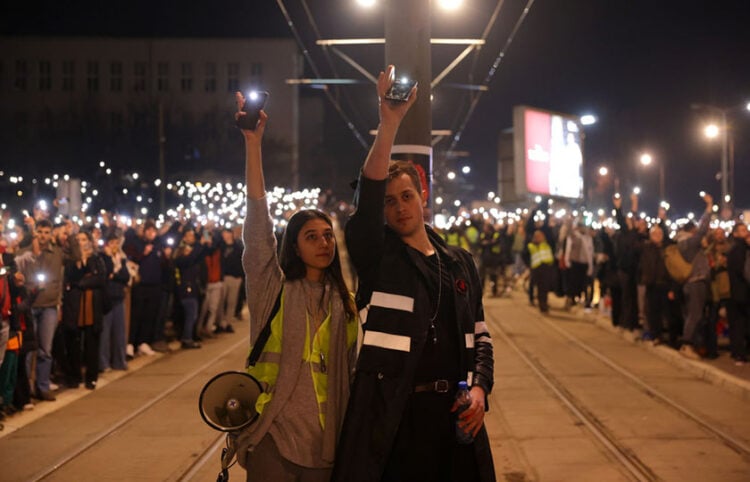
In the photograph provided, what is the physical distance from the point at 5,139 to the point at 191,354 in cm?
4077

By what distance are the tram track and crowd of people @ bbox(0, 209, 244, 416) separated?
17.7 ft

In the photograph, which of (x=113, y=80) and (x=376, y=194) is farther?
(x=113, y=80)

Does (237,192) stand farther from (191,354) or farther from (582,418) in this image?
(582,418)

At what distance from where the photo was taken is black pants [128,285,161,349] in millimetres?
16109

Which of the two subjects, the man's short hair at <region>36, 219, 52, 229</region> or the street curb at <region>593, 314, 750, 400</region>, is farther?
the man's short hair at <region>36, 219, 52, 229</region>

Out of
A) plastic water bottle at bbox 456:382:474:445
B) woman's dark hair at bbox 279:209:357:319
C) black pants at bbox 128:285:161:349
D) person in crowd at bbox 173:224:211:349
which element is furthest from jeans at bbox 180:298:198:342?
plastic water bottle at bbox 456:382:474:445

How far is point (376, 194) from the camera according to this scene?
3.88 metres

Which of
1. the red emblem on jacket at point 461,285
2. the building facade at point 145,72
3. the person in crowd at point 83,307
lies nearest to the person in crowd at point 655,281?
the person in crowd at point 83,307

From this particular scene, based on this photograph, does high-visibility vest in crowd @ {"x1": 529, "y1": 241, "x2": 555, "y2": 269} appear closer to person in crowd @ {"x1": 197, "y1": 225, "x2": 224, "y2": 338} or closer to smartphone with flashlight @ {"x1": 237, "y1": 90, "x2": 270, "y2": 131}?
person in crowd @ {"x1": 197, "y1": 225, "x2": 224, "y2": 338}

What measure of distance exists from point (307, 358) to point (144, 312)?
12.8 meters

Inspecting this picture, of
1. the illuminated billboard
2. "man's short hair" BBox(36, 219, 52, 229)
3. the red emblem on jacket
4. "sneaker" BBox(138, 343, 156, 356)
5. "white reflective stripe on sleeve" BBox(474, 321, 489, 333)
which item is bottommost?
"sneaker" BBox(138, 343, 156, 356)

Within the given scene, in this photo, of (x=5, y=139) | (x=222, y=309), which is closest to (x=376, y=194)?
(x=222, y=309)

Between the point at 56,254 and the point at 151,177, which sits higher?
the point at 151,177

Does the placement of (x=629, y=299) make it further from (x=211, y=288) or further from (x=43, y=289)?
(x=43, y=289)
